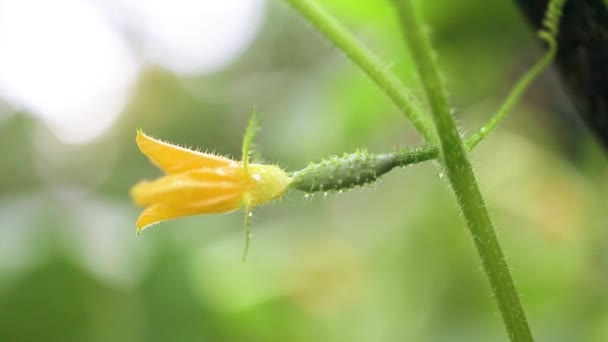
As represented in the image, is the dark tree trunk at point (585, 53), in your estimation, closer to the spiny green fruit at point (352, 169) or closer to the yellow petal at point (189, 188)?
the spiny green fruit at point (352, 169)

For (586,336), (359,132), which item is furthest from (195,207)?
(359,132)

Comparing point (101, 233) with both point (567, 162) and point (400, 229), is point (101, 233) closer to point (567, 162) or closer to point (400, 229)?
point (400, 229)

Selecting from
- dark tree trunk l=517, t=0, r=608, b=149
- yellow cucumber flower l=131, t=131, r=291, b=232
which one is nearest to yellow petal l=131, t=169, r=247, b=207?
yellow cucumber flower l=131, t=131, r=291, b=232

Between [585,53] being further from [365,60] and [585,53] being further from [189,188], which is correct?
[189,188]

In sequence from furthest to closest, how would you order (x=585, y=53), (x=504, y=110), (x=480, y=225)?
(x=585, y=53), (x=504, y=110), (x=480, y=225)

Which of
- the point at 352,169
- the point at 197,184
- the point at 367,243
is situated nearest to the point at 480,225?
the point at 352,169

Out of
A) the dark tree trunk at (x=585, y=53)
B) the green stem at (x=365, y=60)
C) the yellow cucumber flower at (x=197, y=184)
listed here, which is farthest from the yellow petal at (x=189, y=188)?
the dark tree trunk at (x=585, y=53)
